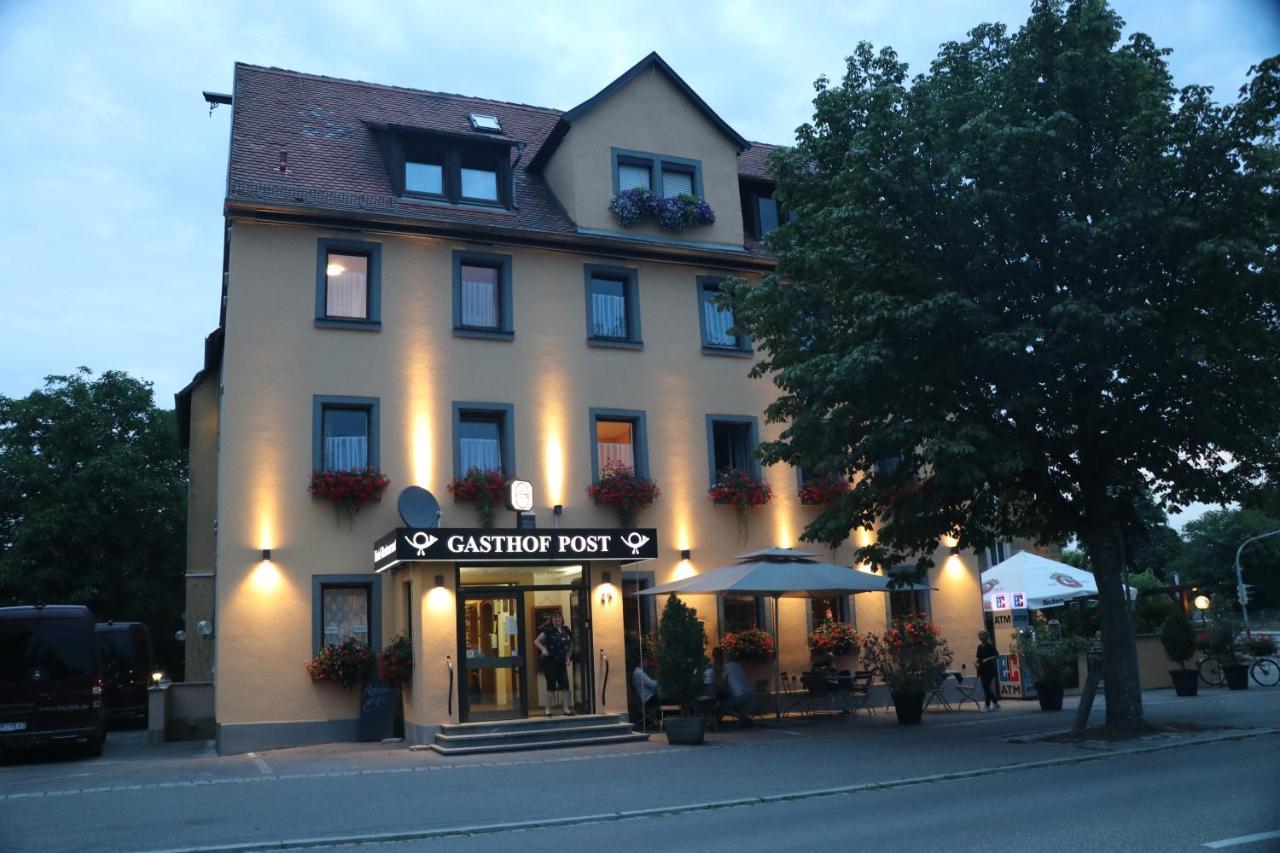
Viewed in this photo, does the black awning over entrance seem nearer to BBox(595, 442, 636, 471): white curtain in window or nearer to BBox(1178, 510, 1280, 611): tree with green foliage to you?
BBox(595, 442, 636, 471): white curtain in window

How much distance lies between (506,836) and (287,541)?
10.5m

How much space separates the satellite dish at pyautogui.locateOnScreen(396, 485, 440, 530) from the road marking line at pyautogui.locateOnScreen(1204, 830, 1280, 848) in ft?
44.3

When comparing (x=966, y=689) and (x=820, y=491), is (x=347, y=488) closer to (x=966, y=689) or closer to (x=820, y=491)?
(x=820, y=491)

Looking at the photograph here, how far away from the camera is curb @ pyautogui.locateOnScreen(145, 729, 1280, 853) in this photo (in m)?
9.73

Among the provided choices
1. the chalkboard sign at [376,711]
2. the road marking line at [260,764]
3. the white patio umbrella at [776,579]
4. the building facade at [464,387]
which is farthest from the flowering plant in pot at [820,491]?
the road marking line at [260,764]

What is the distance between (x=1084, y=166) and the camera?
1527 cm

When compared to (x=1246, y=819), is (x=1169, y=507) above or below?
above

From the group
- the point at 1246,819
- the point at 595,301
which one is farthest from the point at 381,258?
the point at 1246,819

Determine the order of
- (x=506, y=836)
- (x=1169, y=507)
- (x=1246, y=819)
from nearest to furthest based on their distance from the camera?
(x=1246, y=819) → (x=506, y=836) → (x=1169, y=507)

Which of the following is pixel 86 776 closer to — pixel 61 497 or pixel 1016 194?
pixel 1016 194

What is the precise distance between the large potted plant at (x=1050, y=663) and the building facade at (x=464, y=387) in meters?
2.58

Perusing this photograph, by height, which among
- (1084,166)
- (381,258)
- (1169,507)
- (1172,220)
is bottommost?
(1169,507)

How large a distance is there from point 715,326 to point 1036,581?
29.1ft

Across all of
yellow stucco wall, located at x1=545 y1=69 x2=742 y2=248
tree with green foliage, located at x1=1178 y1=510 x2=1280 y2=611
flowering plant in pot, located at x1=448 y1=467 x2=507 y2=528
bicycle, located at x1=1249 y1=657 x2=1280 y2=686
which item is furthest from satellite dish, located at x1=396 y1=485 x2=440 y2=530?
tree with green foliage, located at x1=1178 y1=510 x2=1280 y2=611
